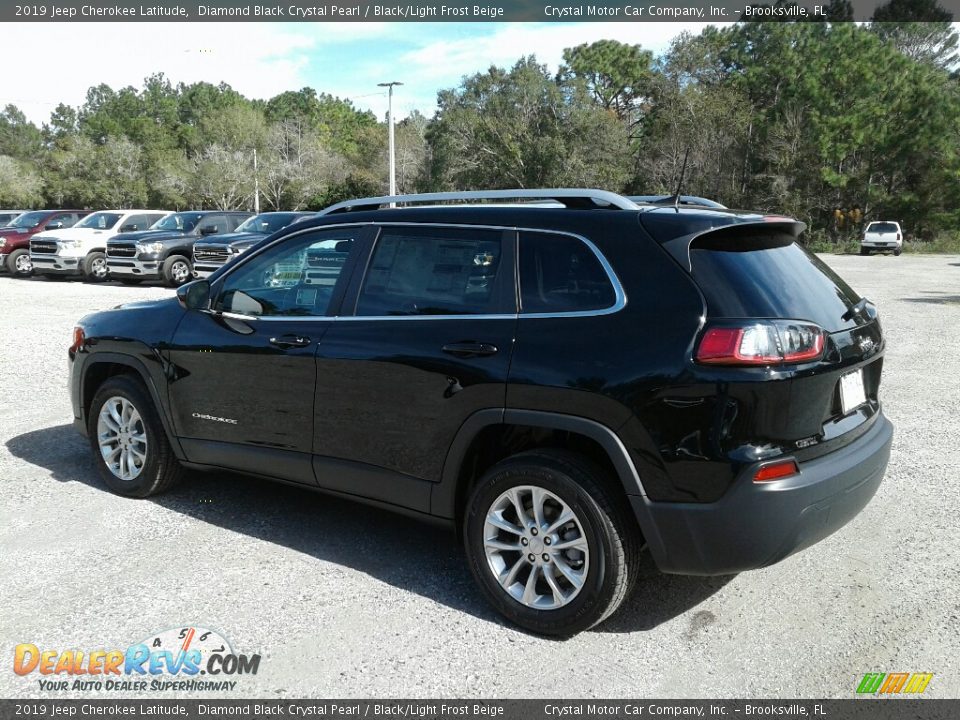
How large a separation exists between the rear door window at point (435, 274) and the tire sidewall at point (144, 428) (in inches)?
69.5

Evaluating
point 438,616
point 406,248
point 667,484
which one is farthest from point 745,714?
point 406,248

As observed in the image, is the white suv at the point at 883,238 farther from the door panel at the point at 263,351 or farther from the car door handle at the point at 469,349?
the car door handle at the point at 469,349

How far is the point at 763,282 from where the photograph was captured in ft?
11.2

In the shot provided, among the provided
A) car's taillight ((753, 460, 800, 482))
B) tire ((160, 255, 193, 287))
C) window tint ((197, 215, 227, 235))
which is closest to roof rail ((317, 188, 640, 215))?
car's taillight ((753, 460, 800, 482))

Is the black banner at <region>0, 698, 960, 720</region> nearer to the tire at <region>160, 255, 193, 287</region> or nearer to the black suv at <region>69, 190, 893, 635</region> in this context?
the black suv at <region>69, 190, 893, 635</region>

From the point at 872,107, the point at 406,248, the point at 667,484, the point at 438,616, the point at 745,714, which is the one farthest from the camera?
the point at 872,107

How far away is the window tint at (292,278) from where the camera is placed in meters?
4.41

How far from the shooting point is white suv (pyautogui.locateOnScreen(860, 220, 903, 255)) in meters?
43.1

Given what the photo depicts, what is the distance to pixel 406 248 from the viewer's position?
4160 mm

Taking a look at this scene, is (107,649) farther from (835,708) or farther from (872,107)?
(872,107)

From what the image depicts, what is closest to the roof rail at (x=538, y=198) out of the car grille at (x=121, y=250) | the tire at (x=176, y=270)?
the tire at (x=176, y=270)

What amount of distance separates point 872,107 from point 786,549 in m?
55.8

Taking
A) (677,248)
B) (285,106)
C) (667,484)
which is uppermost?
(285,106)

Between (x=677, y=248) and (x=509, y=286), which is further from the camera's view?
(x=509, y=286)
